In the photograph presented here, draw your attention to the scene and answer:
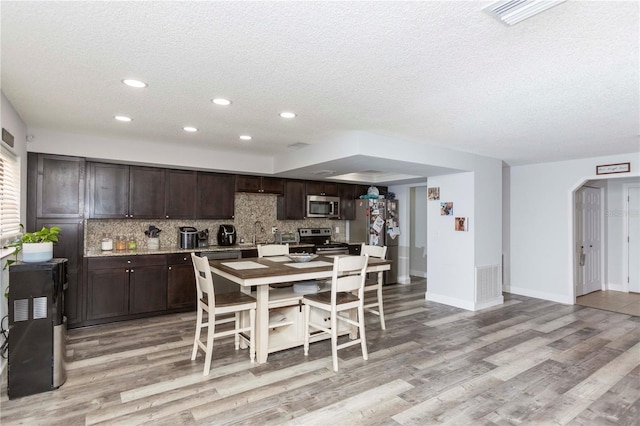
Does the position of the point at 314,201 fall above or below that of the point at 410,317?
above

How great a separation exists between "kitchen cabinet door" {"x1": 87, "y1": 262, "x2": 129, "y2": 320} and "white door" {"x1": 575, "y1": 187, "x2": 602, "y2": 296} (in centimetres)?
716

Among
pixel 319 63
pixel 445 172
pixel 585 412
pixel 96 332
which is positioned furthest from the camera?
pixel 445 172

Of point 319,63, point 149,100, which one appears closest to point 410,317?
point 319,63

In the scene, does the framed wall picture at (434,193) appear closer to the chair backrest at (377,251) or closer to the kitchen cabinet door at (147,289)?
the chair backrest at (377,251)

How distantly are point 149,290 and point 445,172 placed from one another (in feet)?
15.2

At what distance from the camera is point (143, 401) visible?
2.59m

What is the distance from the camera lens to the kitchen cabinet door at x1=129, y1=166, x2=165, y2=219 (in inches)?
194

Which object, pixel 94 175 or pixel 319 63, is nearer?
pixel 319 63

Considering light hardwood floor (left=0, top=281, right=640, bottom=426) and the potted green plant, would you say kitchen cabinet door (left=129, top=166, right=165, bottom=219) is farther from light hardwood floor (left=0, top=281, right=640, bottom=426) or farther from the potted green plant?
the potted green plant

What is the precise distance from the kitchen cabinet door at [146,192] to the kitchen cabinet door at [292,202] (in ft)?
6.68

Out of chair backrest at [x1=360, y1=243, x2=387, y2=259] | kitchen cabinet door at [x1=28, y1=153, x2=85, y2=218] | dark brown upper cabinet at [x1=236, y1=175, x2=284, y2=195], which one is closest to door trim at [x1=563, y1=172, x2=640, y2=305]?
chair backrest at [x1=360, y1=243, x2=387, y2=259]

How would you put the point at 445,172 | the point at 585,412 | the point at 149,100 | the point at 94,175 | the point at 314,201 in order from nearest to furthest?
the point at 585,412 → the point at 149,100 → the point at 94,175 → the point at 445,172 → the point at 314,201

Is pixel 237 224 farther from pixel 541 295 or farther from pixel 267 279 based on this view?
pixel 541 295

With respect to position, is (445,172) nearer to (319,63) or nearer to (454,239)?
(454,239)
